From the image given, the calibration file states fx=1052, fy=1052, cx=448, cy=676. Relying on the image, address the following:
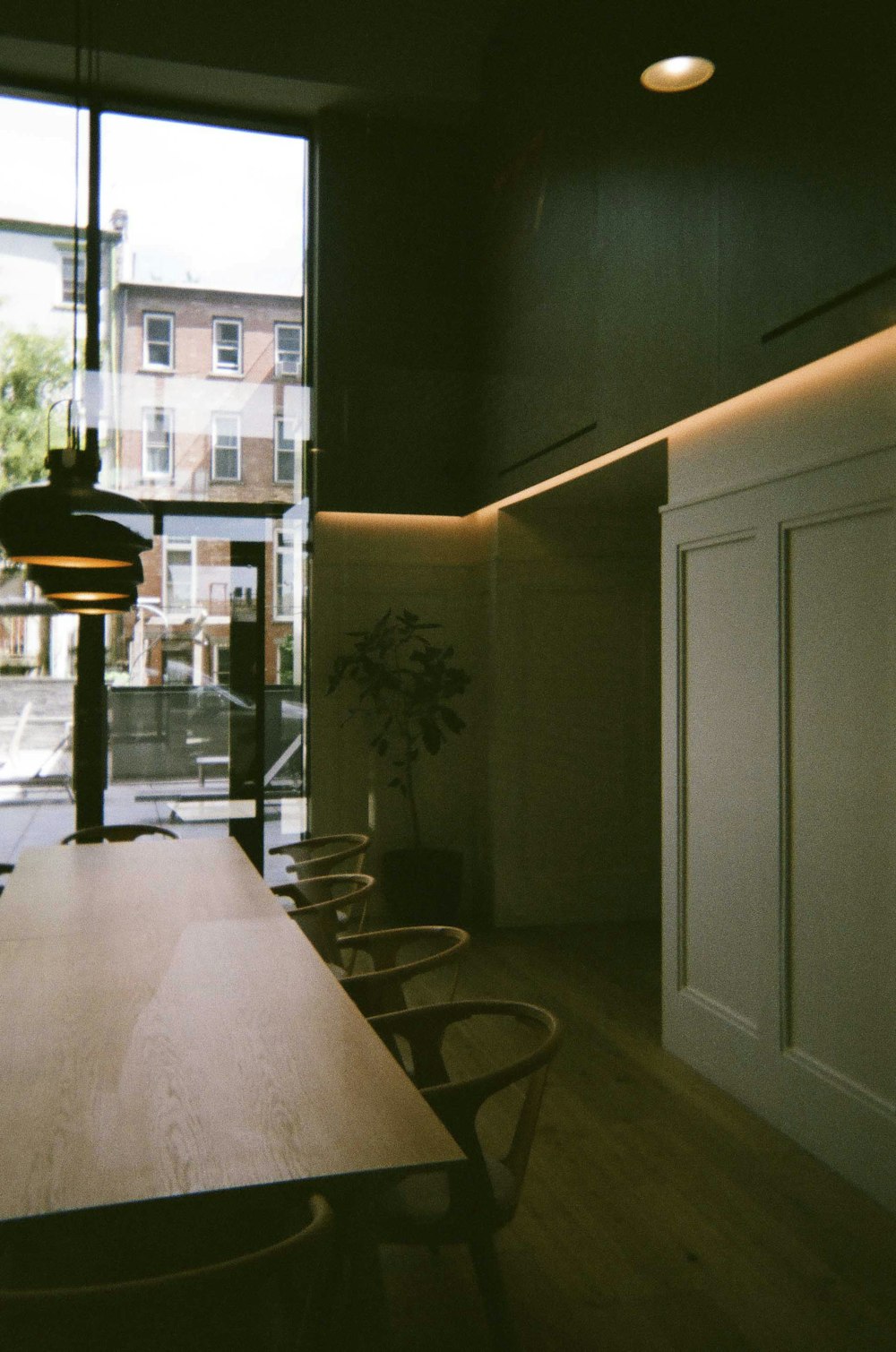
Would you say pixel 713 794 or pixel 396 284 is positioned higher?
pixel 396 284

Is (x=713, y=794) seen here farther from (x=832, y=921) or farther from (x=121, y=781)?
(x=121, y=781)

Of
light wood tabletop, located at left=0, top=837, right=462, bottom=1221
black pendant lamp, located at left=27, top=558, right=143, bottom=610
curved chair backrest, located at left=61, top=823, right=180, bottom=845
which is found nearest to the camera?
light wood tabletop, located at left=0, top=837, right=462, bottom=1221

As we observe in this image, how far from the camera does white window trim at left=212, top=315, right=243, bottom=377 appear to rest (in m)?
6.51

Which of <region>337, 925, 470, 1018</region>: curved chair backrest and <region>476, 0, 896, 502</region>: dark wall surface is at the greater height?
<region>476, 0, 896, 502</region>: dark wall surface

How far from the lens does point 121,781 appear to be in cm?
642

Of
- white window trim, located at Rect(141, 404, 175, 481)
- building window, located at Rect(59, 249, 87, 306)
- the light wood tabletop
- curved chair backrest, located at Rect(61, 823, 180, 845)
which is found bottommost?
the light wood tabletop

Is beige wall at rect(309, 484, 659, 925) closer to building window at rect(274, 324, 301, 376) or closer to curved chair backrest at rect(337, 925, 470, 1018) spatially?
building window at rect(274, 324, 301, 376)

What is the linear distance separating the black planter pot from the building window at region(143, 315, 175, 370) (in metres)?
3.30

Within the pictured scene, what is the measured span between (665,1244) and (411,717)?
393 cm

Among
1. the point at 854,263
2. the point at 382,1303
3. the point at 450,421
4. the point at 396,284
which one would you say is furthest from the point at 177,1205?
the point at 396,284

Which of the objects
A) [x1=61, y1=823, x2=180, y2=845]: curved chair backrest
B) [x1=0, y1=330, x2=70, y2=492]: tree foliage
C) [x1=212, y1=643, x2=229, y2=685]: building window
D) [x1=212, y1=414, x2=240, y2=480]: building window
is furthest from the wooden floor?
[x1=0, y1=330, x2=70, y2=492]: tree foliage

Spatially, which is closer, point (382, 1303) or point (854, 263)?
point (382, 1303)

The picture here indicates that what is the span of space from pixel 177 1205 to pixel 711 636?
3.03 metres

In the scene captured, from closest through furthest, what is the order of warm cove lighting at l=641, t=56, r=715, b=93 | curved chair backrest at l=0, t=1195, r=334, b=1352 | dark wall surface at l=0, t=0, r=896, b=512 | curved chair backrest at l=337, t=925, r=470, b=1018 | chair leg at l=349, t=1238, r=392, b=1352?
curved chair backrest at l=0, t=1195, r=334, b=1352 < chair leg at l=349, t=1238, r=392, b=1352 < curved chair backrest at l=337, t=925, r=470, b=1018 < dark wall surface at l=0, t=0, r=896, b=512 < warm cove lighting at l=641, t=56, r=715, b=93
